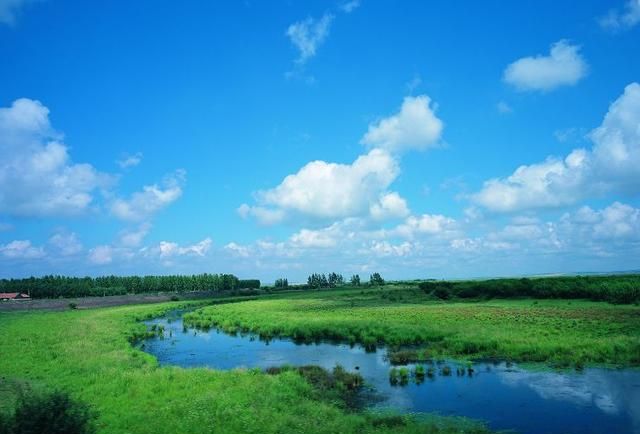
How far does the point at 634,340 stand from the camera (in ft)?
117

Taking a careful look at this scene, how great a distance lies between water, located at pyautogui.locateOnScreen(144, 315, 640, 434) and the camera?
73.9ft

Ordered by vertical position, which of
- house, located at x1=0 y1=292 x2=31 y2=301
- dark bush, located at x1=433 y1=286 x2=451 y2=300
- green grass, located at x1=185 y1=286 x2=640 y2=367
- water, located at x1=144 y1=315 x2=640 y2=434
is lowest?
water, located at x1=144 y1=315 x2=640 y2=434

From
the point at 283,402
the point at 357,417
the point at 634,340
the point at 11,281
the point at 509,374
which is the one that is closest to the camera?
the point at 357,417

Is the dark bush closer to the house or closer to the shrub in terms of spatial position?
the shrub

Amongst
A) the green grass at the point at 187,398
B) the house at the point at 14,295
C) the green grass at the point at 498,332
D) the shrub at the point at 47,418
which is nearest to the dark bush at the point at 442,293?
the green grass at the point at 498,332

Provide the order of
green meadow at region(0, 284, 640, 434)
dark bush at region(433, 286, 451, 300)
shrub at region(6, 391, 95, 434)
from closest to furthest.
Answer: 1. shrub at region(6, 391, 95, 434)
2. green meadow at region(0, 284, 640, 434)
3. dark bush at region(433, 286, 451, 300)

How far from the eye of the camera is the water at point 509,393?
2253 centimetres

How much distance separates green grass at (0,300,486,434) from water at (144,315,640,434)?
3.24 meters

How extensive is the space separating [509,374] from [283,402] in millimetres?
16794

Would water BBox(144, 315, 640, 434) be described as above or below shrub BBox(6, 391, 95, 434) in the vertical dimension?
below

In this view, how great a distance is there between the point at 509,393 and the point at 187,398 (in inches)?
720

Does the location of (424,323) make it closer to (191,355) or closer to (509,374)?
(509,374)

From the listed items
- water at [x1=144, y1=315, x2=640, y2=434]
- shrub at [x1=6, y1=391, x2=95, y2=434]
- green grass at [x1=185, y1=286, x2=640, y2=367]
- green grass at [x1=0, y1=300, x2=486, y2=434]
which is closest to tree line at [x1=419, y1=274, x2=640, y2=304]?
green grass at [x1=185, y1=286, x2=640, y2=367]

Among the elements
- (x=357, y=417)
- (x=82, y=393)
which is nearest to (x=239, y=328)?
(x=82, y=393)
